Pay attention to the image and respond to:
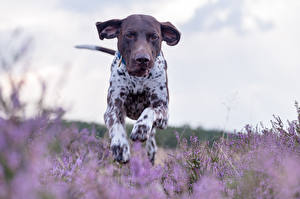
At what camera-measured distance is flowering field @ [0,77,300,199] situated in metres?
1.42

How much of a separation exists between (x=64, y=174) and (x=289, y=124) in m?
2.50

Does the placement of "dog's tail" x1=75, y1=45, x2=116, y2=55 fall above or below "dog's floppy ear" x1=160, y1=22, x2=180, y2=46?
below

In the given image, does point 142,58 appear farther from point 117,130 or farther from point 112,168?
point 112,168

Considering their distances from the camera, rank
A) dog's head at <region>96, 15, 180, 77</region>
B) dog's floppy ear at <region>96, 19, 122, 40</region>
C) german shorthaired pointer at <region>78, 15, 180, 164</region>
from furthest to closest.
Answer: dog's floppy ear at <region>96, 19, 122, 40</region>
german shorthaired pointer at <region>78, 15, 180, 164</region>
dog's head at <region>96, 15, 180, 77</region>

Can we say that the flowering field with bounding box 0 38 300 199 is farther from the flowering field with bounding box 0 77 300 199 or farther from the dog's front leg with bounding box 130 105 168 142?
the dog's front leg with bounding box 130 105 168 142

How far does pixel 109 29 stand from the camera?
5715 mm

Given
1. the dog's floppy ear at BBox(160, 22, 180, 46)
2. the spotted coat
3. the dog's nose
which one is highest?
the dog's floppy ear at BBox(160, 22, 180, 46)

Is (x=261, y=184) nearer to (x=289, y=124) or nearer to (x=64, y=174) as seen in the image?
(x=64, y=174)

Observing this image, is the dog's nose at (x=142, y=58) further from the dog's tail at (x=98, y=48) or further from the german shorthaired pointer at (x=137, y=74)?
the dog's tail at (x=98, y=48)

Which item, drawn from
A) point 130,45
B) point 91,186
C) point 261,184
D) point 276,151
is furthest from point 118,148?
point 91,186

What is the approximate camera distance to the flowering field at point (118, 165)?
142 cm

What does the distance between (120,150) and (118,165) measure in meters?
A: 0.24

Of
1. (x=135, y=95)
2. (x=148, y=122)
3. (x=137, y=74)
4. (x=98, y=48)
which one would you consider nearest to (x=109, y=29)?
(x=135, y=95)

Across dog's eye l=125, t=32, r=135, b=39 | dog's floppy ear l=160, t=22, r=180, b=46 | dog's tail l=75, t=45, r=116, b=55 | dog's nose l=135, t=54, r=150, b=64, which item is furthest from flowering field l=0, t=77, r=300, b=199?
dog's tail l=75, t=45, r=116, b=55
